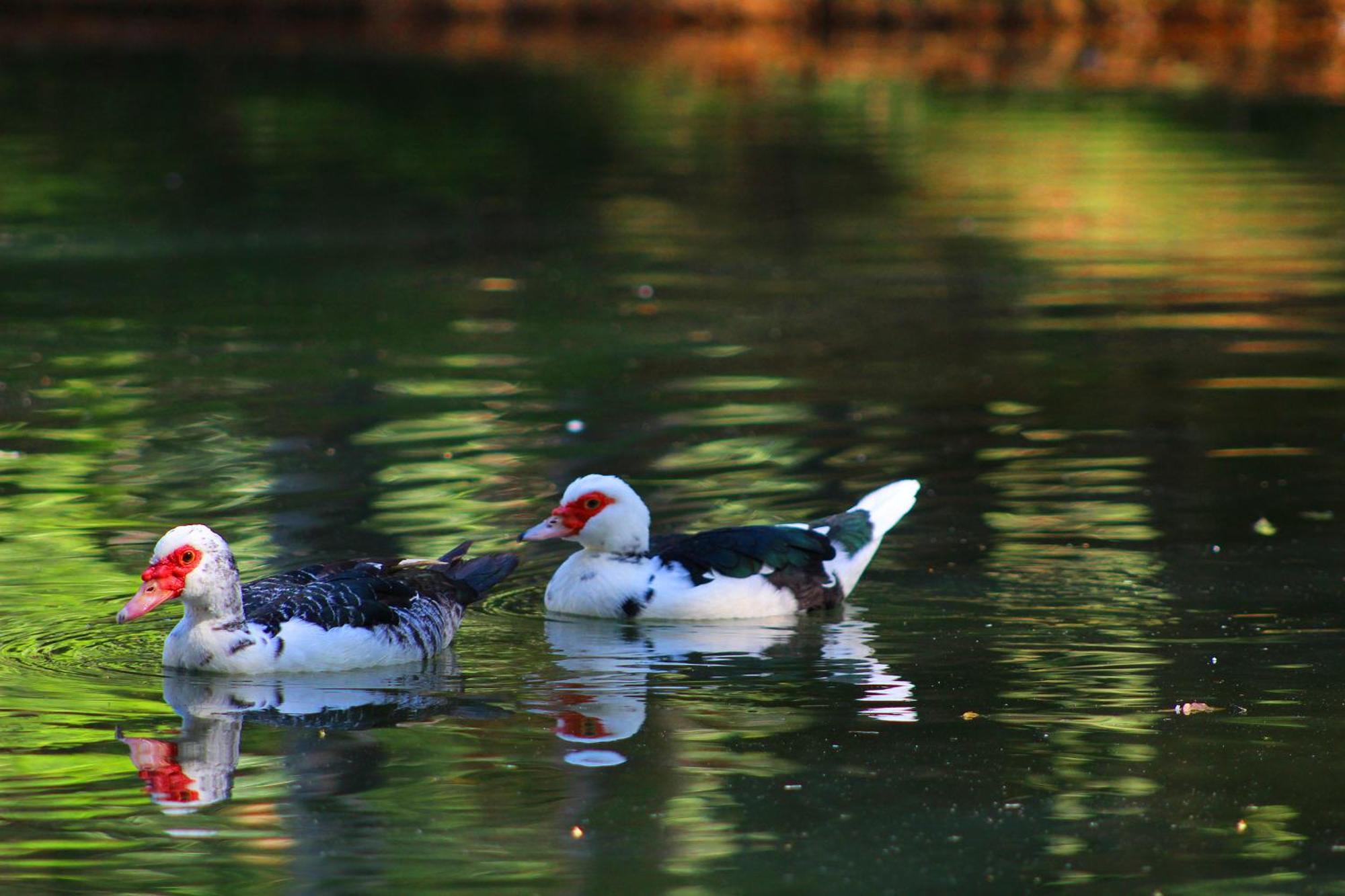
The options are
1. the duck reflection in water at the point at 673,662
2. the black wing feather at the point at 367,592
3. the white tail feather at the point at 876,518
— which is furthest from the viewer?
the white tail feather at the point at 876,518

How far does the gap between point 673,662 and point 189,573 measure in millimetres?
1994

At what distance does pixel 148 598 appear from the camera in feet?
29.2

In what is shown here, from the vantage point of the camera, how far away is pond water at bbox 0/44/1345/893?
7.35 m

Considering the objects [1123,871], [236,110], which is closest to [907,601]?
[1123,871]

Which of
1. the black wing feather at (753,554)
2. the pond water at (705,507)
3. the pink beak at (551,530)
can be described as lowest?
the pond water at (705,507)

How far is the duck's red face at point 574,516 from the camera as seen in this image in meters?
10.4

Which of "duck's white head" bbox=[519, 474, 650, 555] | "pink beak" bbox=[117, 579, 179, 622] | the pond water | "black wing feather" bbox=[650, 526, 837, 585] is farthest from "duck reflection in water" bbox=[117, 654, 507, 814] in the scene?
"black wing feather" bbox=[650, 526, 837, 585]

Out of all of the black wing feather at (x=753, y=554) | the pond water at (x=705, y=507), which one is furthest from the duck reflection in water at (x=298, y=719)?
the black wing feather at (x=753, y=554)

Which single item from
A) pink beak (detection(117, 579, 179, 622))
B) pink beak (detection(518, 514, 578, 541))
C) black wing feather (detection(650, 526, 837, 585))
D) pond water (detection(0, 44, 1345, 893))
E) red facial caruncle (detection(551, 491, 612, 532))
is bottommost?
pond water (detection(0, 44, 1345, 893))

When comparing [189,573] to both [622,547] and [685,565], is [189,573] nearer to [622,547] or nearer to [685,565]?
[622,547]

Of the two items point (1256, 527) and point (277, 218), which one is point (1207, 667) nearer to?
point (1256, 527)

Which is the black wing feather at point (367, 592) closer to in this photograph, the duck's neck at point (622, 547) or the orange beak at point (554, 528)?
the orange beak at point (554, 528)

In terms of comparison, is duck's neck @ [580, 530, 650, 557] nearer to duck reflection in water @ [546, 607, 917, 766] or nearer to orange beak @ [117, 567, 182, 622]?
duck reflection in water @ [546, 607, 917, 766]

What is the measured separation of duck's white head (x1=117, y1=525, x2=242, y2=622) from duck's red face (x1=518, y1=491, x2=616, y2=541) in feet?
5.93
